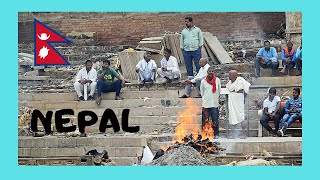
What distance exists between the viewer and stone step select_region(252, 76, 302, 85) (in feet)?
79.6

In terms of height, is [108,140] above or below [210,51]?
below

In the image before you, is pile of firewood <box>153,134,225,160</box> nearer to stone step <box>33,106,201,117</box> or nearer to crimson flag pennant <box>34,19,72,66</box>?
stone step <box>33,106,201,117</box>

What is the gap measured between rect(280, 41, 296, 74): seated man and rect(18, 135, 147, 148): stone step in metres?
2.85

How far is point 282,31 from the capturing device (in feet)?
80.4

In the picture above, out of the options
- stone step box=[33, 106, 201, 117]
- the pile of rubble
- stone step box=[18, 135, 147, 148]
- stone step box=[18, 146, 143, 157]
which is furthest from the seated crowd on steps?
stone step box=[18, 146, 143, 157]

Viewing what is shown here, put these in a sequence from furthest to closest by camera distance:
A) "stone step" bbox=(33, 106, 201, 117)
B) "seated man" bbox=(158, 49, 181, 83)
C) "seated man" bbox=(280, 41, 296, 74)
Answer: "seated man" bbox=(158, 49, 181, 83) < "seated man" bbox=(280, 41, 296, 74) < "stone step" bbox=(33, 106, 201, 117)

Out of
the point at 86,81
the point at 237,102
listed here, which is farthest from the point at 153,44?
the point at 237,102

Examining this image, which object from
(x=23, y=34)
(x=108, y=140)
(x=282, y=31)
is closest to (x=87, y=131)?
(x=108, y=140)

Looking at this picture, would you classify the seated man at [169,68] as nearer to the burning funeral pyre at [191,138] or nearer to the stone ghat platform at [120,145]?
the burning funeral pyre at [191,138]

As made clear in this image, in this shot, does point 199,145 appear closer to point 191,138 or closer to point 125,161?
point 191,138

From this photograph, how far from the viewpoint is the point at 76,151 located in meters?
23.9

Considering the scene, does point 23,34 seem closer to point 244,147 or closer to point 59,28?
point 59,28

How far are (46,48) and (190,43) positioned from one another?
255 centimetres

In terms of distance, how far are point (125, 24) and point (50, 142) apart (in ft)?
8.37
